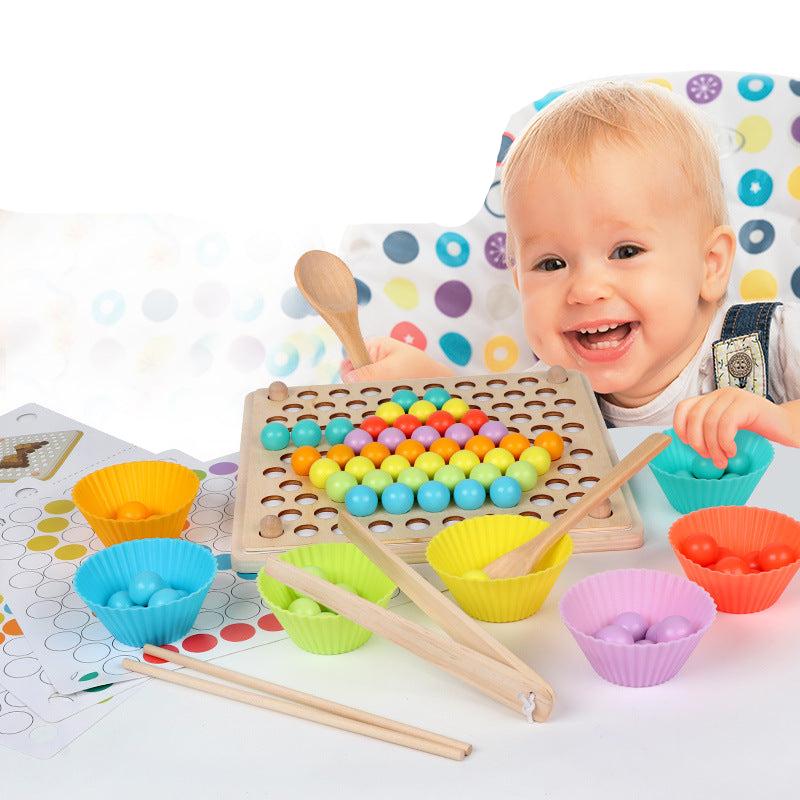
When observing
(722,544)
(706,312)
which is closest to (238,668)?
(722,544)

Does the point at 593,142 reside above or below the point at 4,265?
above

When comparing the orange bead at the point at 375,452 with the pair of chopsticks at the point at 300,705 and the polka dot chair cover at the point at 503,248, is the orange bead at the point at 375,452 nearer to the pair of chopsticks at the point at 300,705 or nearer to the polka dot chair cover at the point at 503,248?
the pair of chopsticks at the point at 300,705

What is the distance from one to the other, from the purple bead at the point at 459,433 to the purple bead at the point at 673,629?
0.97 feet

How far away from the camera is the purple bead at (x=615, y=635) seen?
0.73 m

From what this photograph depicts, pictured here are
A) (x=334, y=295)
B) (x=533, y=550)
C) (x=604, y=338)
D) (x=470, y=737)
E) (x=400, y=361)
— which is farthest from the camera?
(x=400, y=361)

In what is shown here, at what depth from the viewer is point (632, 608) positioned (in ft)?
2.55

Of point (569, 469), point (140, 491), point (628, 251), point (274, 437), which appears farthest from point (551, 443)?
point (628, 251)

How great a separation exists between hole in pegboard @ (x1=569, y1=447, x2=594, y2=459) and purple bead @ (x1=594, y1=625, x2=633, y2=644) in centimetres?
24

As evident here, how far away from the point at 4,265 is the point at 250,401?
2.38ft

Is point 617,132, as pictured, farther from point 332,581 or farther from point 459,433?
point 332,581

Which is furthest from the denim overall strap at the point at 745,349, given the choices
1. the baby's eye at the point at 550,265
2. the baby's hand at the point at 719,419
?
the baby's hand at the point at 719,419

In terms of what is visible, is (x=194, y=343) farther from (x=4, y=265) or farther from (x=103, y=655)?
(x=103, y=655)

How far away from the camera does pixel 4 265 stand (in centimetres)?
167

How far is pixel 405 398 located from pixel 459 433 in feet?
0.29
